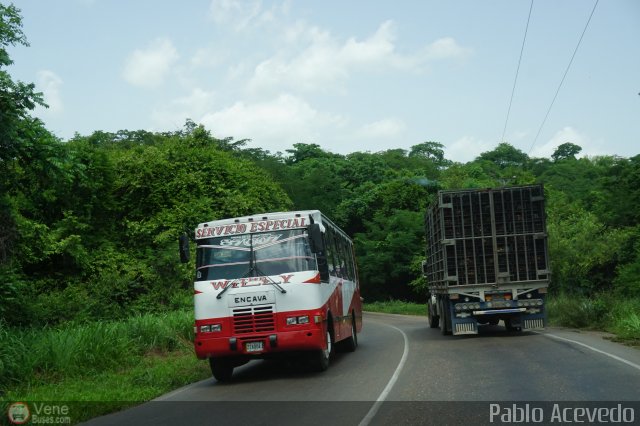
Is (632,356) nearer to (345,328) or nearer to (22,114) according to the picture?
(345,328)

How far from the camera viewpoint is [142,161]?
30266 millimetres

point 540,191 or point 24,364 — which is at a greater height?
point 540,191

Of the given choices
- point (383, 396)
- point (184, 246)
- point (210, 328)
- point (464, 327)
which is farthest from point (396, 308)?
point (383, 396)

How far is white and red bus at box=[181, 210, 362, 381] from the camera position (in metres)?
12.1

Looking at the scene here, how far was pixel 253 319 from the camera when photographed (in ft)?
39.9

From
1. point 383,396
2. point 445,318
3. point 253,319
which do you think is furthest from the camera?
point 445,318

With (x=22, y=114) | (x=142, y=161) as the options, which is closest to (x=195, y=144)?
(x=142, y=161)

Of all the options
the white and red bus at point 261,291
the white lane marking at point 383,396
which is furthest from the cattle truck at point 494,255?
the white and red bus at point 261,291

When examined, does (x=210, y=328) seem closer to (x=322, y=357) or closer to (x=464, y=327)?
(x=322, y=357)

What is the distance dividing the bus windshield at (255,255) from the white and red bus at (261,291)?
0.7 inches

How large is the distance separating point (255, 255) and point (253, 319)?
4.14 feet

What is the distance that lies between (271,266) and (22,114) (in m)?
6.80

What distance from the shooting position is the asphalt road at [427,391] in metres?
7.98

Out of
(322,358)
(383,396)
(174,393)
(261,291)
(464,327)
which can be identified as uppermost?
(261,291)
